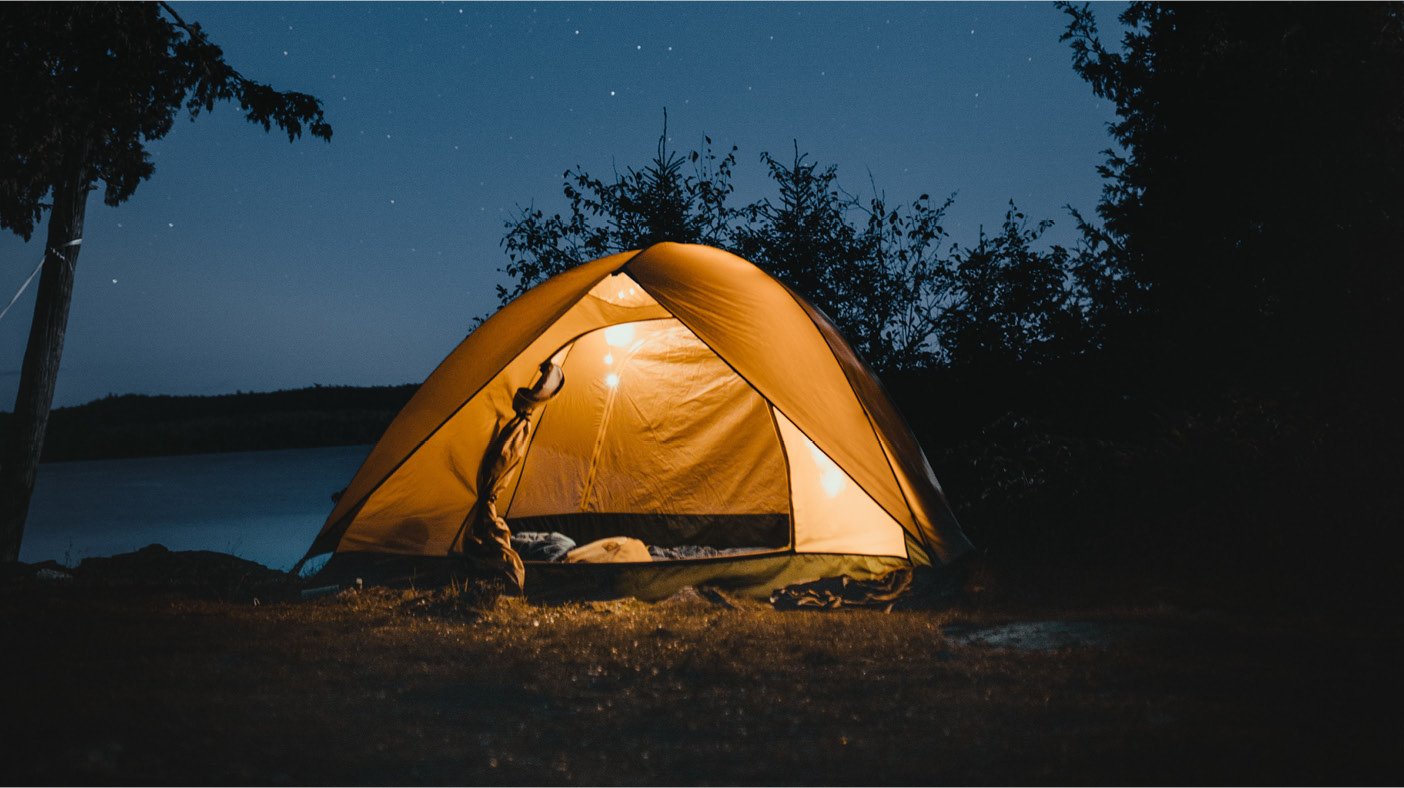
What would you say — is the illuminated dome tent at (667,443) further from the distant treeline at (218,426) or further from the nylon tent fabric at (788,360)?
the distant treeline at (218,426)

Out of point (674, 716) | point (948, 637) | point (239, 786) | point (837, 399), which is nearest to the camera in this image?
point (239, 786)

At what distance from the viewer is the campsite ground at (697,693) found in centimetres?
215

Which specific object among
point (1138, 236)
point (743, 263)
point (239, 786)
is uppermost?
point (1138, 236)

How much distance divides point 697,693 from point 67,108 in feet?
20.7

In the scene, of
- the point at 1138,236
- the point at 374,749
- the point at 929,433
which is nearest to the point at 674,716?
the point at 374,749

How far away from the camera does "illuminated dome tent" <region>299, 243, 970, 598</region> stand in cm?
438

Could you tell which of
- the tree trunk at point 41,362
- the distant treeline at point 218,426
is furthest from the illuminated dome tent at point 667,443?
the distant treeline at point 218,426

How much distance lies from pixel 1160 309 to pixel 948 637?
5.51 m

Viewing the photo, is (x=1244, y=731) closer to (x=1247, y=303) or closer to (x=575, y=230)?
(x=1247, y=303)

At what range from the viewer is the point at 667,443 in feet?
19.4

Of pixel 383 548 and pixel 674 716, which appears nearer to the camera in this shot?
pixel 674 716

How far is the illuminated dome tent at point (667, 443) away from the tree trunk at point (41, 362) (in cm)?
293

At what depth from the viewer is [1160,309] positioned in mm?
7559

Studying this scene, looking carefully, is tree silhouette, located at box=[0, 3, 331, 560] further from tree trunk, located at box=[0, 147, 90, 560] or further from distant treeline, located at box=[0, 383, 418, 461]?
distant treeline, located at box=[0, 383, 418, 461]
